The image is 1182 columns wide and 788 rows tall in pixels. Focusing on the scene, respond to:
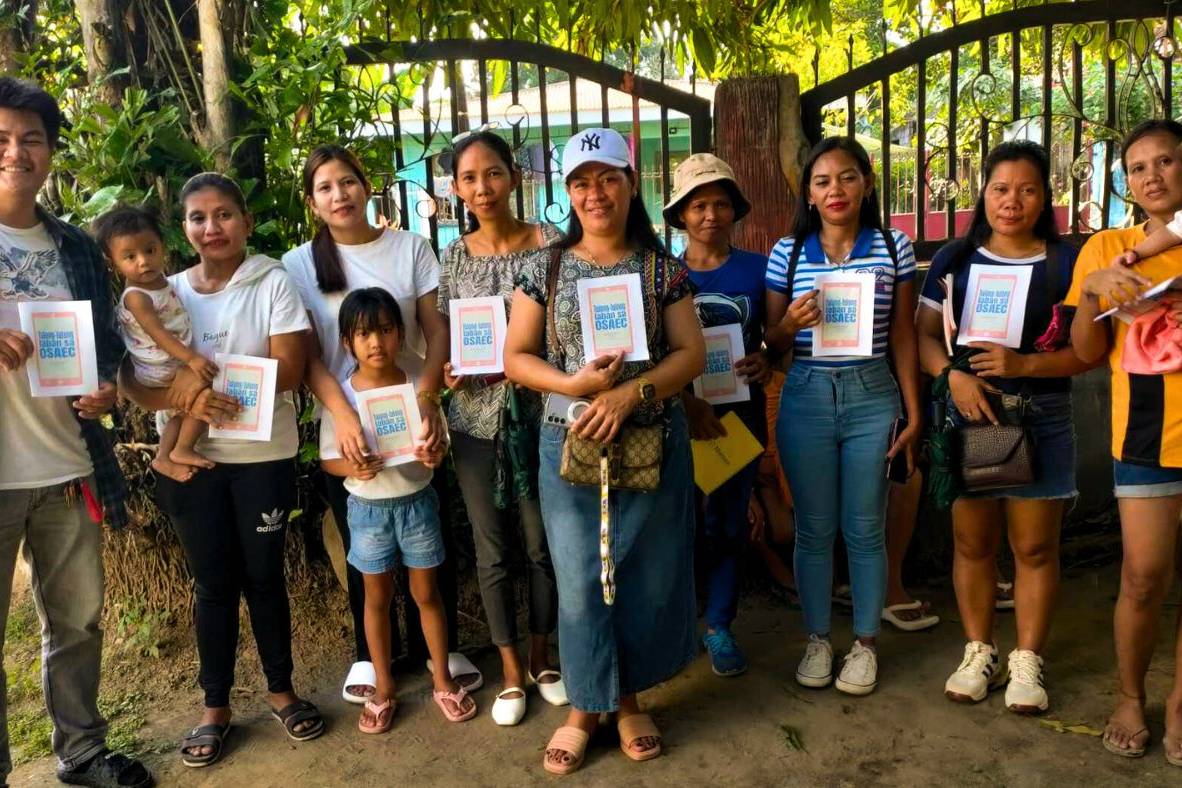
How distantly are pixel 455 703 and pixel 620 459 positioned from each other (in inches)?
49.1

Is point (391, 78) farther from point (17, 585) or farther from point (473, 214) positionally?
point (17, 585)

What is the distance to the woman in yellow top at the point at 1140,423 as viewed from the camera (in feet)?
8.51

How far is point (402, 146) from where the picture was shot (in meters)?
4.20

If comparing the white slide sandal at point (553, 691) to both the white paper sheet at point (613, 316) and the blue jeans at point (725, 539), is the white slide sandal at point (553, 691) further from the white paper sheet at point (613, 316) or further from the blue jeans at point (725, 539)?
the white paper sheet at point (613, 316)

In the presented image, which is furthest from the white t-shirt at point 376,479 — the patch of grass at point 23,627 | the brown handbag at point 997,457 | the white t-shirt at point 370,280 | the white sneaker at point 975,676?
the patch of grass at point 23,627

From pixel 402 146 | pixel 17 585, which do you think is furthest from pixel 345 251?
pixel 17 585

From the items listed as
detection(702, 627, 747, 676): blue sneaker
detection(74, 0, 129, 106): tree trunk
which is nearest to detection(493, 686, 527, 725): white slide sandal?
detection(702, 627, 747, 676): blue sneaker

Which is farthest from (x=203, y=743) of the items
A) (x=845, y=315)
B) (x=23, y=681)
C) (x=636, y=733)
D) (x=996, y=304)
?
(x=996, y=304)

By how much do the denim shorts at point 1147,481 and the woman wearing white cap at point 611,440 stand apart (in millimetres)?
1307

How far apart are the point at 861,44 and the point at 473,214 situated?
1418cm

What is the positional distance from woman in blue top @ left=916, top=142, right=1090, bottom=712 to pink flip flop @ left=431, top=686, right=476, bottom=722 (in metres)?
1.73

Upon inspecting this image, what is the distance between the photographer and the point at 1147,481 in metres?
2.66

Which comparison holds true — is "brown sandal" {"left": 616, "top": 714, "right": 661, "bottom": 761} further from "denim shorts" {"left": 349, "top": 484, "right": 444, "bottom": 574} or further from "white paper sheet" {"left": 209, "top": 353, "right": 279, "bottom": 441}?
"white paper sheet" {"left": 209, "top": 353, "right": 279, "bottom": 441}

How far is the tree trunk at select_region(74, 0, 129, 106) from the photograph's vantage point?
3.65 m
